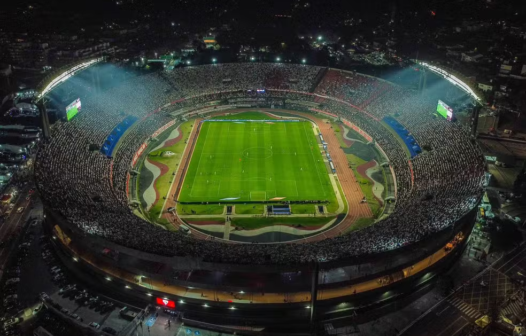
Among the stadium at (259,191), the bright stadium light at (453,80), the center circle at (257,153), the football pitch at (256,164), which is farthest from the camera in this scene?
the center circle at (257,153)

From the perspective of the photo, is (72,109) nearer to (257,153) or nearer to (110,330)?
(257,153)

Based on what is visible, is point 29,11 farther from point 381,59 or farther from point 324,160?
point 324,160

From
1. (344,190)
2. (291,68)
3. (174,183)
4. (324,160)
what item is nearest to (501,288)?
(344,190)

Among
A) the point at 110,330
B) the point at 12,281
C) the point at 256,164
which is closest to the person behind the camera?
the point at 110,330

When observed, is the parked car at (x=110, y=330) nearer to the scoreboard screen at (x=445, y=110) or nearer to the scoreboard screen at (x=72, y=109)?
the scoreboard screen at (x=72, y=109)

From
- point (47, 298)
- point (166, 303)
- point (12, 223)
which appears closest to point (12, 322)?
point (47, 298)

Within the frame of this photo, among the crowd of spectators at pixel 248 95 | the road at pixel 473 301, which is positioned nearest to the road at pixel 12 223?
the crowd of spectators at pixel 248 95

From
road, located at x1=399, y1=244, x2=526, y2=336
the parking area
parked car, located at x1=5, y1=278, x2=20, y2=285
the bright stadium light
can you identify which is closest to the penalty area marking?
the parking area
